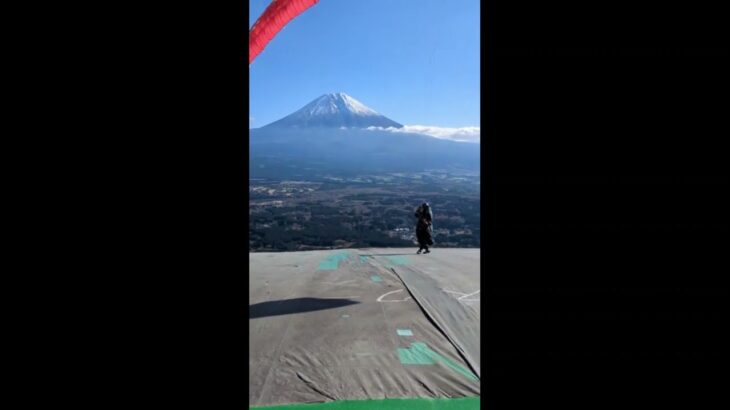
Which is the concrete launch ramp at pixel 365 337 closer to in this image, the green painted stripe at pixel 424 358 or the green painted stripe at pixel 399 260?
the green painted stripe at pixel 424 358

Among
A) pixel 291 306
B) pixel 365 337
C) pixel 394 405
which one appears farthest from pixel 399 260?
pixel 394 405

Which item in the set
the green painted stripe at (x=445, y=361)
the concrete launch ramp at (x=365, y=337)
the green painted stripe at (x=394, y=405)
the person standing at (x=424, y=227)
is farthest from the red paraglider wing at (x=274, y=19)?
the person standing at (x=424, y=227)

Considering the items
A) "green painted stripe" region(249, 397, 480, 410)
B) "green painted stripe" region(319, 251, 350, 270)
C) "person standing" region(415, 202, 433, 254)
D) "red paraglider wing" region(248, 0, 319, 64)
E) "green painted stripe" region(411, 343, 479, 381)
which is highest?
"red paraglider wing" region(248, 0, 319, 64)

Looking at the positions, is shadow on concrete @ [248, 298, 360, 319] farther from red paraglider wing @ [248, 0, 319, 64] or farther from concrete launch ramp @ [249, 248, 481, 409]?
red paraglider wing @ [248, 0, 319, 64]

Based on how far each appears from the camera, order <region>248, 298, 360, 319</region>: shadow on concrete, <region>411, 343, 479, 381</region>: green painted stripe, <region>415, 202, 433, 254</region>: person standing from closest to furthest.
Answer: <region>411, 343, 479, 381</region>: green painted stripe < <region>248, 298, 360, 319</region>: shadow on concrete < <region>415, 202, 433, 254</region>: person standing

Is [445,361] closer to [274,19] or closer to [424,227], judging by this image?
[274,19]

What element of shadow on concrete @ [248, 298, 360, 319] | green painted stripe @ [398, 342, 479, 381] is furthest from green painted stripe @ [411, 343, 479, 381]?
shadow on concrete @ [248, 298, 360, 319]
